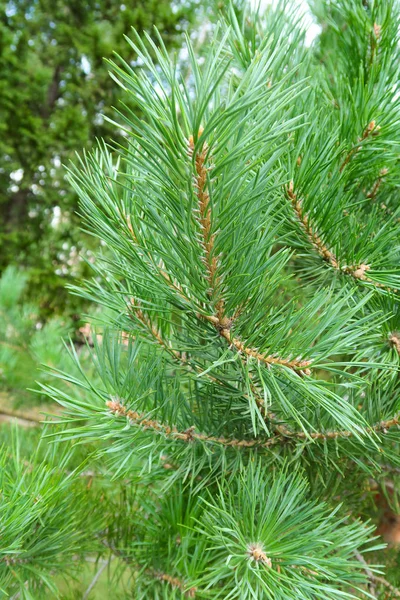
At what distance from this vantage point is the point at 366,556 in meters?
0.36

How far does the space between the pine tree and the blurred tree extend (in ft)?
5.90

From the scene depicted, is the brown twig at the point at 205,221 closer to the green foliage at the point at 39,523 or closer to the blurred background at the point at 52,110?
the green foliage at the point at 39,523

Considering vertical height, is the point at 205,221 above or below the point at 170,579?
above

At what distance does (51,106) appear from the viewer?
92.0 inches

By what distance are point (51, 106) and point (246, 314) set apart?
244 centimetres

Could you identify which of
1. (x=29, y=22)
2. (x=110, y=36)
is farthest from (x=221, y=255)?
(x=29, y=22)

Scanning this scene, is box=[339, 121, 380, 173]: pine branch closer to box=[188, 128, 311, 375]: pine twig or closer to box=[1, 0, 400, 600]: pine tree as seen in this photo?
box=[1, 0, 400, 600]: pine tree

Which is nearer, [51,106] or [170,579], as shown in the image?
[170,579]

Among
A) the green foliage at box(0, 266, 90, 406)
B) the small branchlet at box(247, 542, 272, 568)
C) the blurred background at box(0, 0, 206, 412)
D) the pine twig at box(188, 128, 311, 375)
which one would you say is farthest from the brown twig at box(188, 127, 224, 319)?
the blurred background at box(0, 0, 206, 412)

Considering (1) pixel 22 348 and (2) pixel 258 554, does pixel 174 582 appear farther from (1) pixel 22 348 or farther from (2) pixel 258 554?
(1) pixel 22 348

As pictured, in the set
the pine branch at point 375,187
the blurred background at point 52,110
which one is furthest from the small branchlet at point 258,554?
the blurred background at point 52,110

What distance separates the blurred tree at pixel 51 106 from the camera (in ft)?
6.73

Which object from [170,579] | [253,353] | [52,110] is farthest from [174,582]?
[52,110]

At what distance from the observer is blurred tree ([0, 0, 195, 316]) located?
2.05m
